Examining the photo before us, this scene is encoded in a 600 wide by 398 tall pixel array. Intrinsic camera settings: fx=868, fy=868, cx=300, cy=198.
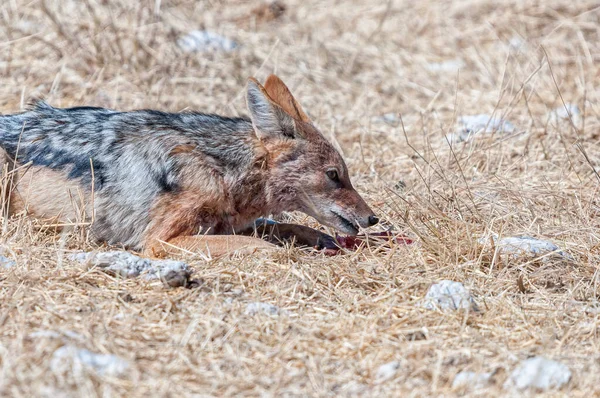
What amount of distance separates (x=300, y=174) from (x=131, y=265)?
57.7 inches

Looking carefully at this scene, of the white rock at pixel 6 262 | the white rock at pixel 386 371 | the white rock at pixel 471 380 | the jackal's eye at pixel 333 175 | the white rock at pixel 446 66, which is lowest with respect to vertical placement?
the white rock at pixel 386 371

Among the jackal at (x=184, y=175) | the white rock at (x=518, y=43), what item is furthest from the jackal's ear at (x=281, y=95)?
the white rock at (x=518, y=43)

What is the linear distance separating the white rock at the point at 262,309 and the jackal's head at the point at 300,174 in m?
1.48

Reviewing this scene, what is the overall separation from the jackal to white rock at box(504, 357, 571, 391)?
7.22 feet

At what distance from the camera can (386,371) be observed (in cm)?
367

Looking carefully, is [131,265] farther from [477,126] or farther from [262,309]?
[477,126]

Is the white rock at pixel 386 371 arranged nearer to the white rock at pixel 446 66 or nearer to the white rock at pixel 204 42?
the white rock at pixel 204 42

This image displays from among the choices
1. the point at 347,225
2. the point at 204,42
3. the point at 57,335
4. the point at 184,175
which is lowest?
the point at 347,225

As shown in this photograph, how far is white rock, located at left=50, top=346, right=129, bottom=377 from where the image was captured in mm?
3400

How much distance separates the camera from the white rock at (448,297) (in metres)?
4.34

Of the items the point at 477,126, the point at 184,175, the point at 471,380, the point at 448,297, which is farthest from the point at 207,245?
the point at 477,126

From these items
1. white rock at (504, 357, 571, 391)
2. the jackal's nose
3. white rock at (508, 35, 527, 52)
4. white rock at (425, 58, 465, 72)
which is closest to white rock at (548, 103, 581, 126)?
white rock at (508, 35, 527, 52)

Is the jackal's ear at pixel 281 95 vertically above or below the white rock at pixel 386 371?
above

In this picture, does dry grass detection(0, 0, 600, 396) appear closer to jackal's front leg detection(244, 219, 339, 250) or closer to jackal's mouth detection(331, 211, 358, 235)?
jackal's mouth detection(331, 211, 358, 235)
